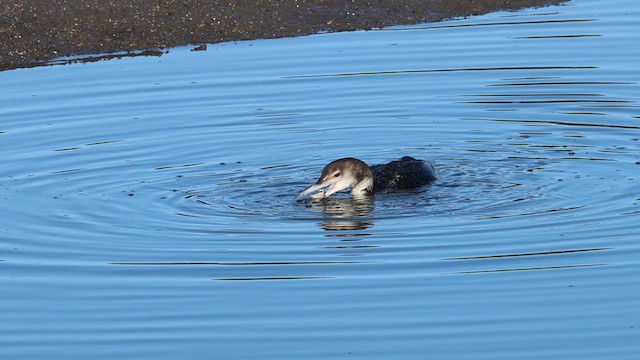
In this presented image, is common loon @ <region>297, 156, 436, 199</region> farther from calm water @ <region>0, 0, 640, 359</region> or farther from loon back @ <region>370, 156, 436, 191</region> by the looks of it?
calm water @ <region>0, 0, 640, 359</region>

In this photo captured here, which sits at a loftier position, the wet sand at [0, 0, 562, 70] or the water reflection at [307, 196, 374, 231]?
the wet sand at [0, 0, 562, 70]

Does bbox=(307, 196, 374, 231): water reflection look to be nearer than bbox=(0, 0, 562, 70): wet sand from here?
Yes

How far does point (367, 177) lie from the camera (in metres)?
13.1

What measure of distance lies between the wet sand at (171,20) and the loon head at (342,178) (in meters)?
7.06

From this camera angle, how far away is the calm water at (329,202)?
9.12m

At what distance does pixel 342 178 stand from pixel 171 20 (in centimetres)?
816

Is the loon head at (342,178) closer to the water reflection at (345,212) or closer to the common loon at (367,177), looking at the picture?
the common loon at (367,177)

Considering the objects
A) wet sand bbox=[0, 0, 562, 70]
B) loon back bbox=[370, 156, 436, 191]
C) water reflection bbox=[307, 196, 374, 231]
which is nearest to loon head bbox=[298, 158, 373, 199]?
water reflection bbox=[307, 196, 374, 231]

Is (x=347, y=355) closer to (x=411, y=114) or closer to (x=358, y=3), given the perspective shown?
(x=411, y=114)

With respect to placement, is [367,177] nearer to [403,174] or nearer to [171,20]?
[403,174]

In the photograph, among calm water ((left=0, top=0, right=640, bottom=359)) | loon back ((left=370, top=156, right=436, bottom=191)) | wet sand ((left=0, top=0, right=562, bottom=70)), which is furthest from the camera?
wet sand ((left=0, top=0, right=562, bottom=70))

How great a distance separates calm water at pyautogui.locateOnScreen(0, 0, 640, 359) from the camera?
912 centimetres

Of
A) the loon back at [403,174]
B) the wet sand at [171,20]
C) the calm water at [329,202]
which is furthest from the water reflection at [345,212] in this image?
the wet sand at [171,20]

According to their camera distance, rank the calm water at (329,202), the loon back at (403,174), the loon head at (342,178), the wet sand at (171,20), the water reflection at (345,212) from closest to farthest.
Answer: the calm water at (329,202), the water reflection at (345,212), the loon head at (342,178), the loon back at (403,174), the wet sand at (171,20)
